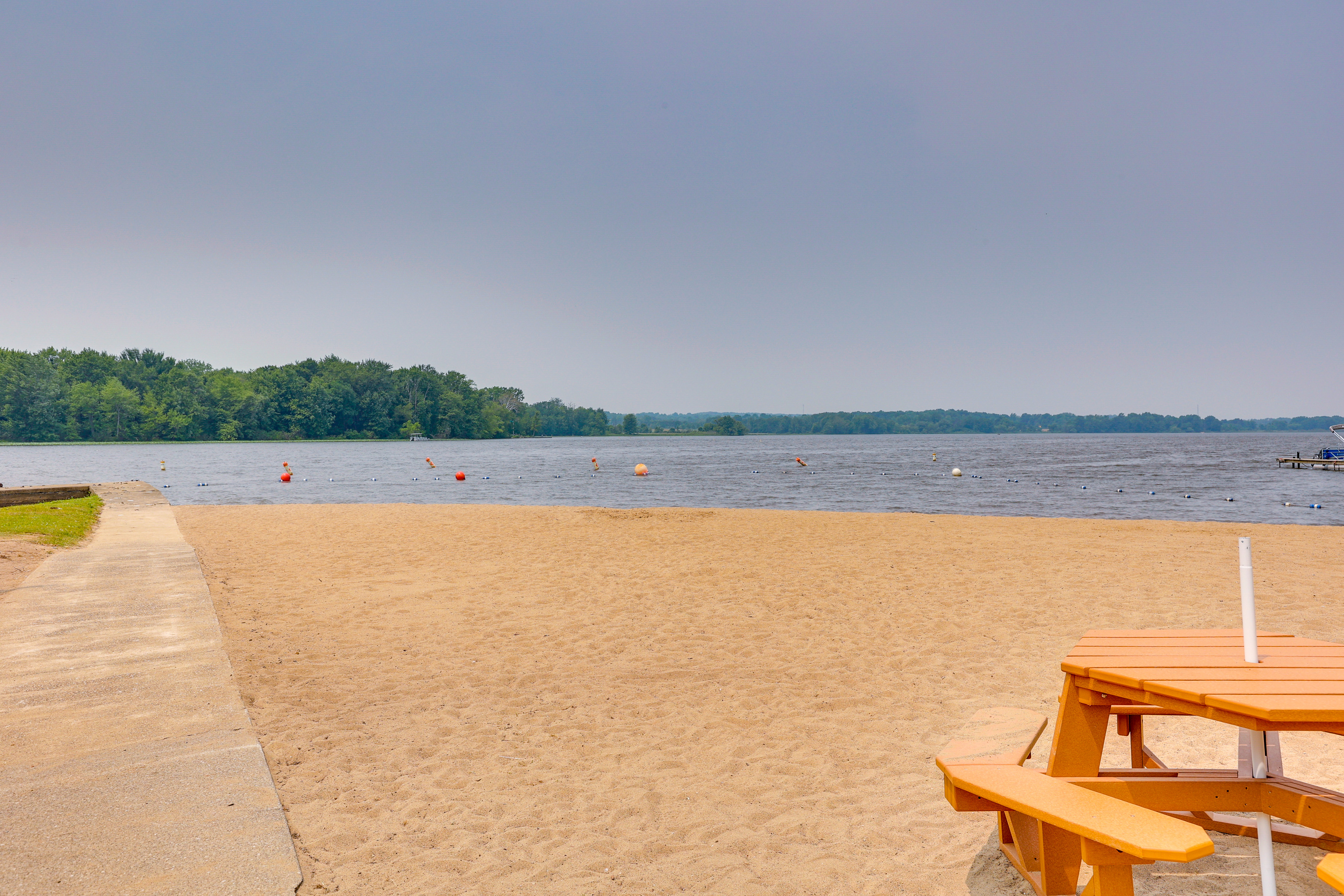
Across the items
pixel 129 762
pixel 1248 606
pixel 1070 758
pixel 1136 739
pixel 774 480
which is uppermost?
pixel 1248 606

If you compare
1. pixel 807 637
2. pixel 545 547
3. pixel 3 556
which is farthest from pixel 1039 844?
pixel 3 556

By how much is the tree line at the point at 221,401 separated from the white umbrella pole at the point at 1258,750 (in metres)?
146

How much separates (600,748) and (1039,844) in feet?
8.06

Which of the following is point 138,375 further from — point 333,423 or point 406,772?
point 406,772

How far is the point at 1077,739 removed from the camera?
2.80m

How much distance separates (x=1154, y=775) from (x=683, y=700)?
292 centimetres

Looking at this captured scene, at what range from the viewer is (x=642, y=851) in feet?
10.9

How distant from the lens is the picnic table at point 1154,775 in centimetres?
216

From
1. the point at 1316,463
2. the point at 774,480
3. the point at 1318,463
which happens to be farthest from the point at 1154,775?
the point at 1316,463

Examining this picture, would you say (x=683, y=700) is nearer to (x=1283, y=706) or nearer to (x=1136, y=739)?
(x=1136, y=739)

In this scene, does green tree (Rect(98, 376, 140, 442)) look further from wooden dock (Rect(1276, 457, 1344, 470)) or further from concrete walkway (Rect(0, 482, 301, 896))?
wooden dock (Rect(1276, 457, 1344, 470))

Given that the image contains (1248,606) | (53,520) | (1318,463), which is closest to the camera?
(1248,606)

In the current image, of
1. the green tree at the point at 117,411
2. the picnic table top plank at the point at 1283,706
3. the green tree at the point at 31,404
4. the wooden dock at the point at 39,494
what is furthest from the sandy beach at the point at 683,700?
the green tree at the point at 31,404

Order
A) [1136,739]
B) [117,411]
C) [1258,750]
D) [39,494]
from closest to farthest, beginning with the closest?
[1258,750] < [1136,739] < [39,494] < [117,411]
